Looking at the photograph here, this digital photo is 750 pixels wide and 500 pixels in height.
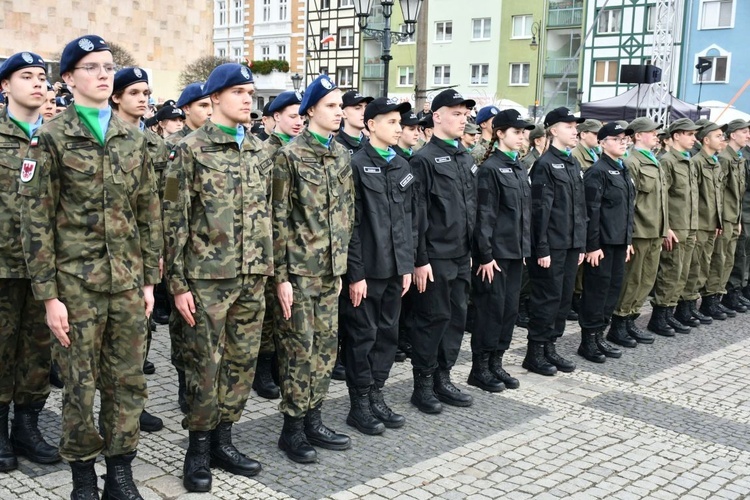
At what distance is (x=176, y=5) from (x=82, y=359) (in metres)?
36.2

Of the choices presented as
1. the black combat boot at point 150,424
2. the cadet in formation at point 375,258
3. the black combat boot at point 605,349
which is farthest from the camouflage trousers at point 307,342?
the black combat boot at point 605,349

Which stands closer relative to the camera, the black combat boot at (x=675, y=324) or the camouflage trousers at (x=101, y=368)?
the camouflage trousers at (x=101, y=368)

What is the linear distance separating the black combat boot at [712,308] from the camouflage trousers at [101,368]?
8064 millimetres

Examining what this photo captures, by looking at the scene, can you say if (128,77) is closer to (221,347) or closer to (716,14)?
(221,347)

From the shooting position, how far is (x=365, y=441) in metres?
5.47

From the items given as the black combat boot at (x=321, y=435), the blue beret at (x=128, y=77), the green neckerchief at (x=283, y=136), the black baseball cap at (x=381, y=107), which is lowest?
the black combat boot at (x=321, y=435)

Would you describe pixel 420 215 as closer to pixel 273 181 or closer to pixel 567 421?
pixel 273 181

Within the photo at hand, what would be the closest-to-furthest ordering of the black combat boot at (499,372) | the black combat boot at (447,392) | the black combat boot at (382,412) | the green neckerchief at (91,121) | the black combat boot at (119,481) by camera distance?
the green neckerchief at (91,121) → the black combat boot at (119,481) → the black combat boot at (382,412) → the black combat boot at (447,392) → the black combat boot at (499,372)

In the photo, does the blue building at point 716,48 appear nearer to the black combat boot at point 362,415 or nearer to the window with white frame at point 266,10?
the window with white frame at point 266,10

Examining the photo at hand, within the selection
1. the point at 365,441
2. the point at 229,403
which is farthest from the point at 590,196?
the point at 229,403

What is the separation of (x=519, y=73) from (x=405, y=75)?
8115 mm

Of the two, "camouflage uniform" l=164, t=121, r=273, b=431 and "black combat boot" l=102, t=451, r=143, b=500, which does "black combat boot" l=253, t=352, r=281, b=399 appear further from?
"black combat boot" l=102, t=451, r=143, b=500

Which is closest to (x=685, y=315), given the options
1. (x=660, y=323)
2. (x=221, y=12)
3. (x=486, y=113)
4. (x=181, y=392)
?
(x=660, y=323)

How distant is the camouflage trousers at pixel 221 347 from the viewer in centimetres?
455
